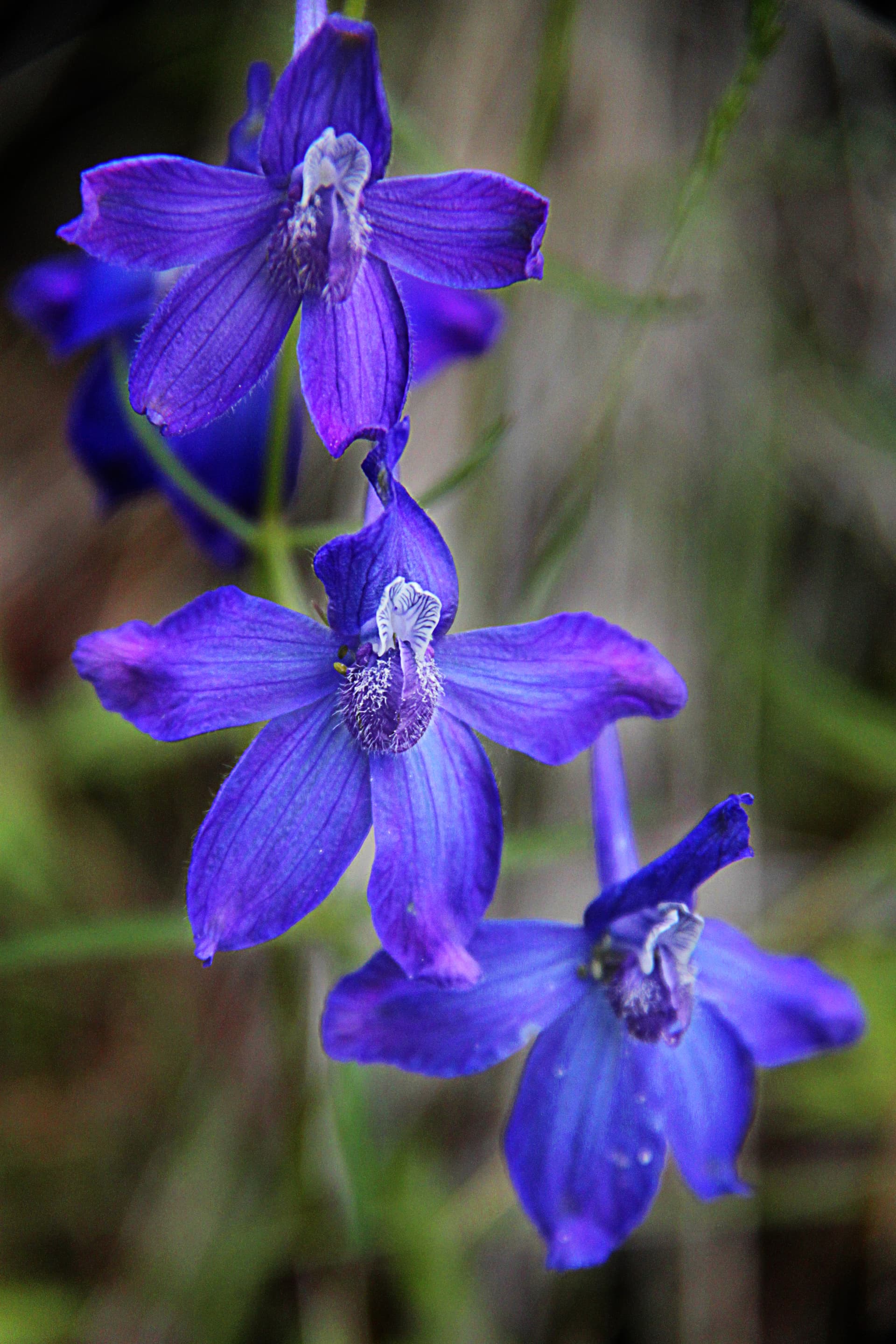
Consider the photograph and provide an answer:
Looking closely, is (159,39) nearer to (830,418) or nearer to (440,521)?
(440,521)

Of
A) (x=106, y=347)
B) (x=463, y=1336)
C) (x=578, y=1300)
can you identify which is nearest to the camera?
(x=106, y=347)

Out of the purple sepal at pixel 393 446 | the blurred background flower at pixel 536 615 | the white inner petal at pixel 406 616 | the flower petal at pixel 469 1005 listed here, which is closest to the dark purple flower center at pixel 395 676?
the white inner petal at pixel 406 616

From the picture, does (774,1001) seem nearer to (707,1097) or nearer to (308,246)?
(707,1097)

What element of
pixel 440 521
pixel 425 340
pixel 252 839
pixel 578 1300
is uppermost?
pixel 425 340

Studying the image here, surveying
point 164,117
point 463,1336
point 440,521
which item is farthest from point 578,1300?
point 164,117

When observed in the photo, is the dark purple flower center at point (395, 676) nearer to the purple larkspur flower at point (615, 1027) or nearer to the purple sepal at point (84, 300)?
the purple larkspur flower at point (615, 1027)
